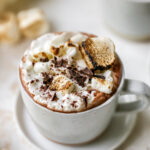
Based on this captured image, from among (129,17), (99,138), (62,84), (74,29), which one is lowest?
(99,138)

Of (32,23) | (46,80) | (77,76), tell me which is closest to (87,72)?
(77,76)

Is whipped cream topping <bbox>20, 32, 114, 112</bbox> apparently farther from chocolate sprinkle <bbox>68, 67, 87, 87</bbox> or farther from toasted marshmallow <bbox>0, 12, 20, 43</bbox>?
toasted marshmallow <bbox>0, 12, 20, 43</bbox>

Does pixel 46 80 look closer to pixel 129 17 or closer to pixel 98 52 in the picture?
pixel 98 52

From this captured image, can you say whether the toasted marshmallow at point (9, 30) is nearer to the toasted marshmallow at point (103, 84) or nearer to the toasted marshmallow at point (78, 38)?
the toasted marshmallow at point (78, 38)

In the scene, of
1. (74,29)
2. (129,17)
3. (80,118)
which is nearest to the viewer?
(80,118)

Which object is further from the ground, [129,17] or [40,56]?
[40,56]

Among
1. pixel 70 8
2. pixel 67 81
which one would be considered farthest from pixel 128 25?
pixel 67 81

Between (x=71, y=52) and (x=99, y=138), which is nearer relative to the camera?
(x=71, y=52)
